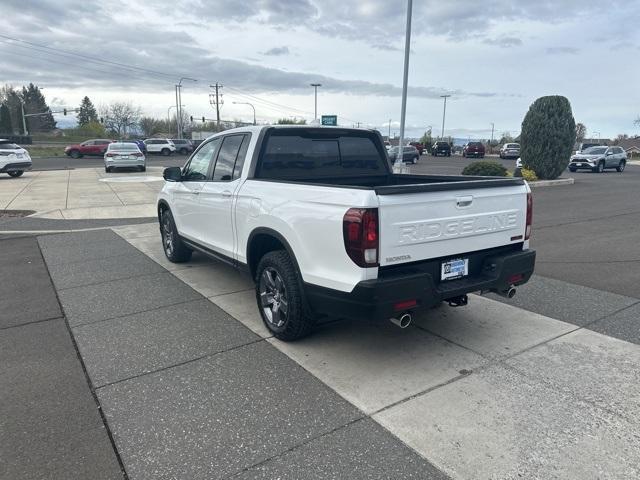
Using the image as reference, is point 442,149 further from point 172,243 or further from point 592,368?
point 592,368

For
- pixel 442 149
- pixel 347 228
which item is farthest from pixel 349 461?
pixel 442 149

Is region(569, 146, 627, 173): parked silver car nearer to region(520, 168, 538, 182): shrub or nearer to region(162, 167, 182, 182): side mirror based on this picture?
region(520, 168, 538, 182): shrub

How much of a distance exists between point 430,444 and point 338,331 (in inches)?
69.5

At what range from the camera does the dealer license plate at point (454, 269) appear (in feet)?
12.0

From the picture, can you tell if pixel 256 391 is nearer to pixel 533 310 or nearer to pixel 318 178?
pixel 318 178

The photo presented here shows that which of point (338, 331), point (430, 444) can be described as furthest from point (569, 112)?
point (430, 444)

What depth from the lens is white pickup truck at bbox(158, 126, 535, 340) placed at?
326 cm

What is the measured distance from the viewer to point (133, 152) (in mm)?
24406

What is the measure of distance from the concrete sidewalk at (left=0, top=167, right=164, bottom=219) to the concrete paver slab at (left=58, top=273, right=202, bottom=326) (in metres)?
6.14

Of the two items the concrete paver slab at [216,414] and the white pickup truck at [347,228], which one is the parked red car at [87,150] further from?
the concrete paver slab at [216,414]

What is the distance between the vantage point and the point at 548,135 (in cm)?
1841

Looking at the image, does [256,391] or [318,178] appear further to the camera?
[318,178]

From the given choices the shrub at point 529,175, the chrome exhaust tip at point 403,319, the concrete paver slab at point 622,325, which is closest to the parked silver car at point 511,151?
the shrub at point 529,175

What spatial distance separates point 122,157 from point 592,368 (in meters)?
24.4
